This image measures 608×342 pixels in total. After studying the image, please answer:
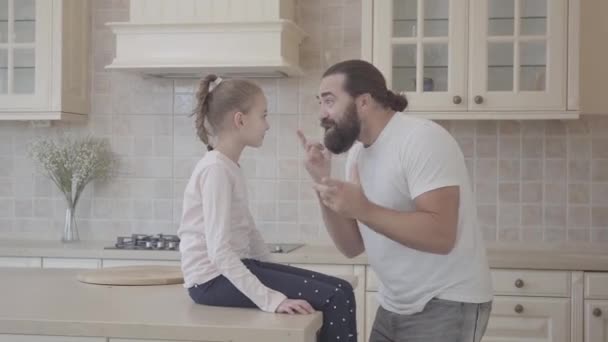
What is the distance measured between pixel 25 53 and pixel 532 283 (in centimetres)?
247

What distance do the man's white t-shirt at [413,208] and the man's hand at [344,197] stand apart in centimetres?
17

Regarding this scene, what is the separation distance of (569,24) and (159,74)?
187 cm

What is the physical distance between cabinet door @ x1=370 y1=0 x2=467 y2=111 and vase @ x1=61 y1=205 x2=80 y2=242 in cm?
161

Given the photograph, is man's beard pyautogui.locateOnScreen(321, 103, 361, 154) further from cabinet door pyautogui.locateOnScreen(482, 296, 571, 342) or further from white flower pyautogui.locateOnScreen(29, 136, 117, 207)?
white flower pyautogui.locateOnScreen(29, 136, 117, 207)

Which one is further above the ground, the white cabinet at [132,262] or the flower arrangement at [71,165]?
the flower arrangement at [71,165]

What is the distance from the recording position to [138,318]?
6.18ft

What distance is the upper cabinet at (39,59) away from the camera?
3979 mm

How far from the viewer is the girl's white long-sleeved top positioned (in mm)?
2023

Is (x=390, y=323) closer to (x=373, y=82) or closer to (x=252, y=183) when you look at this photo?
(x=373, y=82)

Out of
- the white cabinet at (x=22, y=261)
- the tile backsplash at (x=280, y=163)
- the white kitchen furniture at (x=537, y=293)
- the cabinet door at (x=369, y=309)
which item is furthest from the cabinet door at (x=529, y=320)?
the white cabinet at (x=22, y=261)

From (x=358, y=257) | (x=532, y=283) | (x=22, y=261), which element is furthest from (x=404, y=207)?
(x=22, y=261)

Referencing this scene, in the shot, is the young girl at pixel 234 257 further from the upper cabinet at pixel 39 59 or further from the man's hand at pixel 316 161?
the upper cabinet at pixel 39 59

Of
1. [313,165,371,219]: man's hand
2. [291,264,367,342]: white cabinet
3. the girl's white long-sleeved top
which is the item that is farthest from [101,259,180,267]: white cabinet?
[313,165,371,219]: man's hand

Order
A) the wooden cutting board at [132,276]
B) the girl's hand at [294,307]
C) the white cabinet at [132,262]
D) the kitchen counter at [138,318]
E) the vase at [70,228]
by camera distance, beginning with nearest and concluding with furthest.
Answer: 1. the kitchen counter at [138,318]
2. the girl's hand at [294,307]
3. the wooden cutting board at [132,276]
4. the white cabinet at [132,262]
5. the vase at [70,228]
